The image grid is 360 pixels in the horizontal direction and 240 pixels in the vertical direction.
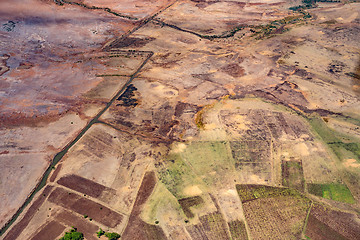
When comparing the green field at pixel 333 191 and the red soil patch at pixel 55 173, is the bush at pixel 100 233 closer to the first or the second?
the red soil patch at pixel 55 173

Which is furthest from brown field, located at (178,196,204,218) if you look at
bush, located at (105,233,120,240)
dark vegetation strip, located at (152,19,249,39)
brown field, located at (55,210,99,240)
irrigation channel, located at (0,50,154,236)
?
dark vegetation strip, located at (152,19,249,39)

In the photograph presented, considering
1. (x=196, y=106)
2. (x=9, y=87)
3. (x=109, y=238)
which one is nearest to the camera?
(x=109, y=238)

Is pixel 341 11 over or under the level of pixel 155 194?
over

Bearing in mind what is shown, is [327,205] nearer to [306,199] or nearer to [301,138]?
[306,199]

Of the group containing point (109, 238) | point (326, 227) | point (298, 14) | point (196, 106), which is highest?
point (298, 14)

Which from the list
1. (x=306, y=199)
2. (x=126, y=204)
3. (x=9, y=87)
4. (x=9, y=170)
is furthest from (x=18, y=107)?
(x=306, y=199)

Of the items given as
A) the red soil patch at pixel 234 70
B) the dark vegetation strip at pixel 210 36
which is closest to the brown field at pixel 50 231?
the red soil patch at pixel 234 70

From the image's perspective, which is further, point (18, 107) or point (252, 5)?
point (252, 5)
